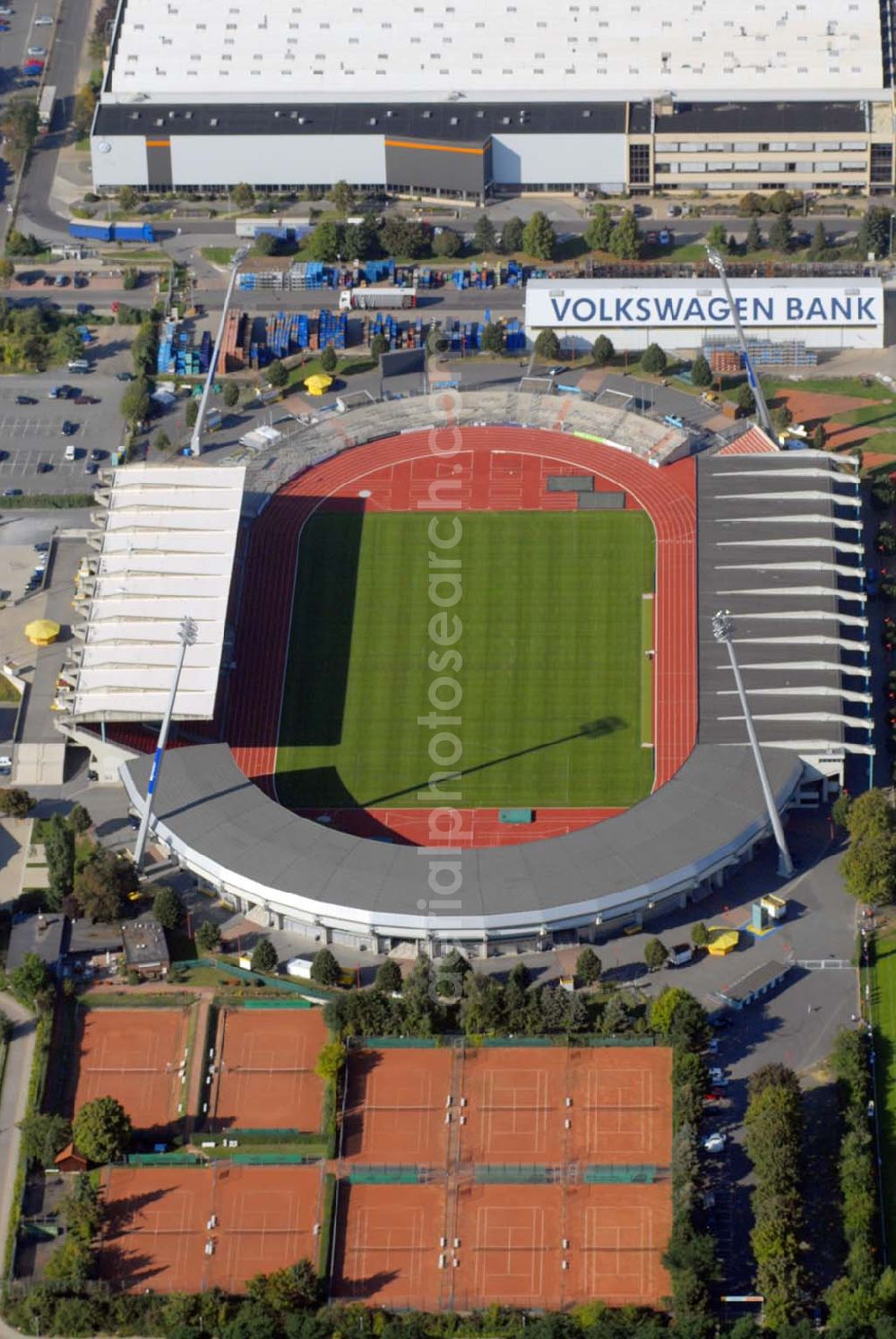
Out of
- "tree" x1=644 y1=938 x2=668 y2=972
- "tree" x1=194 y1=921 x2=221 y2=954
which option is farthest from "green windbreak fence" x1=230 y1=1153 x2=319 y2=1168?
"tree" x1=644 y1=938 x2=668 y2=972

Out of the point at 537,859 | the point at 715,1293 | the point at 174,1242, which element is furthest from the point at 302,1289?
the point at 537,859

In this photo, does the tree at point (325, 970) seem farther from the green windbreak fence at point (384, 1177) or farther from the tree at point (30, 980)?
the tree at point (30, 980)

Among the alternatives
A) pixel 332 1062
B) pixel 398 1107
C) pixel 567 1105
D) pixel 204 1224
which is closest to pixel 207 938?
pixel 332 1062

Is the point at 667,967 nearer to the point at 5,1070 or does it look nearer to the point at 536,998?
the point at 536,998

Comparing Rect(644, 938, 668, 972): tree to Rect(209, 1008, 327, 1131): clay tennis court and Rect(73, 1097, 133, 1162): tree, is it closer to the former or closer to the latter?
Rect(209, 1008, 327, 1131): clay tennis court

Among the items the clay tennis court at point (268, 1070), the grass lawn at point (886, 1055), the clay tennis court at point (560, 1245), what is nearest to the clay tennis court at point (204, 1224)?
the clay tennis court at point (268, 1070)

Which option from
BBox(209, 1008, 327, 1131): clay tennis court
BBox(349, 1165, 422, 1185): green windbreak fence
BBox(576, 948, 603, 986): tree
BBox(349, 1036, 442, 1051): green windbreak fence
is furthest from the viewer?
BBox(576, 948, 603, 986): tree

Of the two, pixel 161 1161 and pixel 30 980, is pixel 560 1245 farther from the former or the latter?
pixel 30 980
